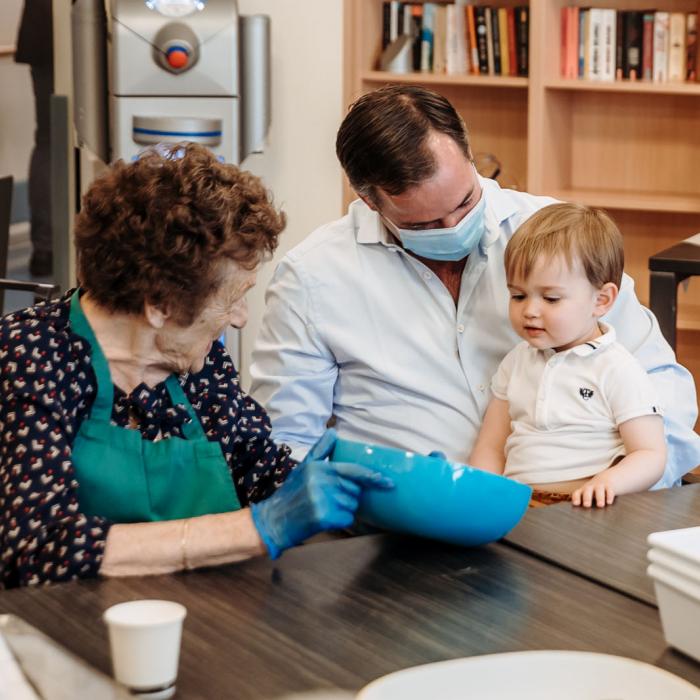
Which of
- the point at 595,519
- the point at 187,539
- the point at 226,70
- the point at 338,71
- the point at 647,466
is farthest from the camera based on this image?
the point at 338,71

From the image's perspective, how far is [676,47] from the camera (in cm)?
399

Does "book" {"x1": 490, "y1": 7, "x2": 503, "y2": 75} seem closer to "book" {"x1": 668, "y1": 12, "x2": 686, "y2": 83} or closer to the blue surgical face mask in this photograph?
"book" {"x1": 668, "y1": 12, "x2": 686, "y2": 83}

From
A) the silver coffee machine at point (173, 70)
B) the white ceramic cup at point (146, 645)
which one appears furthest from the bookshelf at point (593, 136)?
the white ceramic cup at point (146, 645)

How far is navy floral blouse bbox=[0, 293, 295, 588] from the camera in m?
1.41

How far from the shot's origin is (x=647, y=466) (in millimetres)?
1862

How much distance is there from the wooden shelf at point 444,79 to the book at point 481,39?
5 centimetres

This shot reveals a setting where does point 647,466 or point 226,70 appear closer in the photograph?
point 647,466

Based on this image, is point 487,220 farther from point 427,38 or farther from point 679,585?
point 427,38

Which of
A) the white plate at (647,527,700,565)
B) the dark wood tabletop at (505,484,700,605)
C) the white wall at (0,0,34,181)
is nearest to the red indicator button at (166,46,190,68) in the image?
the white wall at (0,0,34,181)

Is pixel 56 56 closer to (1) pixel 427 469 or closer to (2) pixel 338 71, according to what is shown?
(2) pixel 338 71

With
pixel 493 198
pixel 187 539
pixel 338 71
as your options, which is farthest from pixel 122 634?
pixel 338 71

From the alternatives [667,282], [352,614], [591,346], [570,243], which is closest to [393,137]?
[570,243]

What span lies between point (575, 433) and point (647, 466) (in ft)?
0.53

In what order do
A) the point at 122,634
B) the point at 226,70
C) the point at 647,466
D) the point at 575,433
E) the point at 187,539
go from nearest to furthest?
the point at 122,634 → the point at 187,539 → the point at 647,466 → the point at 575,433 → the point at 226,70
